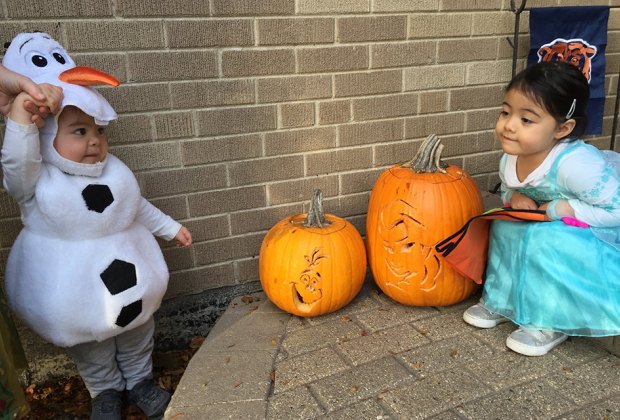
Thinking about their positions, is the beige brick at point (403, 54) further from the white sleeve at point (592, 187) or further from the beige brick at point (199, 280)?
the beige brick at point (199, 280)

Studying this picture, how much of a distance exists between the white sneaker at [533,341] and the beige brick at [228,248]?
4.92 feet

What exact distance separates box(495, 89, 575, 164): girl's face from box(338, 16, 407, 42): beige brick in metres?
0.97

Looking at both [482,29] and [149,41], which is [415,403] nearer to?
[149,41]

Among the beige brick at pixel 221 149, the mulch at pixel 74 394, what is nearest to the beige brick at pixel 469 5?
the beige brick at pixel 221 149

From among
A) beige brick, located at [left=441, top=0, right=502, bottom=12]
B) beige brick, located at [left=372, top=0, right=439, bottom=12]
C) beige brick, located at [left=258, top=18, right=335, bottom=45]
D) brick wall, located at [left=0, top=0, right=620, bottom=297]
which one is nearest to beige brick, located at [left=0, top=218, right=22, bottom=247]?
brick wall, located at [left=0, top=0, right=620, bottom=297]

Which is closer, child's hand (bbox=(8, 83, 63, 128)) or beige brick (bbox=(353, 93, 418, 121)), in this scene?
child's hand (bbox=(8, 83, 63, 128))

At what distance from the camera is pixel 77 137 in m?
2.03

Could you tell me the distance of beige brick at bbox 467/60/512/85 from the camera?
11.0 ft

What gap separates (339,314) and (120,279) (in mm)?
1184

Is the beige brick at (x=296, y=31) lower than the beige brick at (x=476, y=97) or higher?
higher

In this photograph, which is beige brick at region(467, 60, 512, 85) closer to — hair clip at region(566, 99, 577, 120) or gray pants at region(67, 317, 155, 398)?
hair clip at region(566, 99, 577, 120)

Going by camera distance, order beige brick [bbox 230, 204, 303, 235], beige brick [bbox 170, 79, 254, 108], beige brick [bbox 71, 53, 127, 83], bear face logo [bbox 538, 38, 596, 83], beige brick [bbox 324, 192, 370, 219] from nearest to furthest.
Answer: beige brick [bbox 71, 53, 127, 83], beige brick [bbox 170, 79, 254, 108], beige brick [bbox 230, 204, 303, 235], beige brick [bbox 324, 192, 370, 219], bear face logo [bbox 538, 38, 596, 83]

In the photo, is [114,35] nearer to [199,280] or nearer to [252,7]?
[252,7]

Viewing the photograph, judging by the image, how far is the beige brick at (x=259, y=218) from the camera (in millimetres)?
2963
